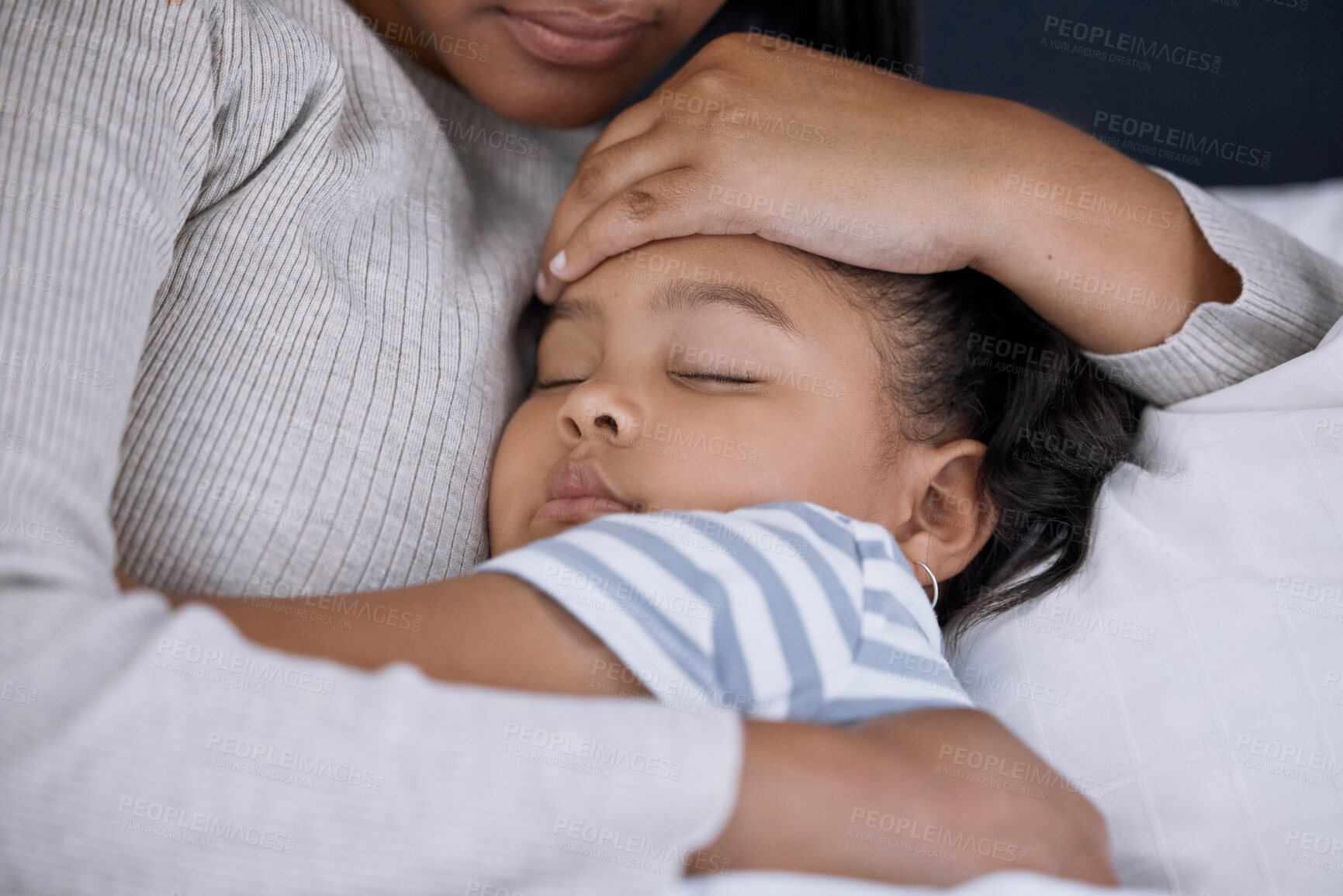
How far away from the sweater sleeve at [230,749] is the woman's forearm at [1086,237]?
72 centimetres

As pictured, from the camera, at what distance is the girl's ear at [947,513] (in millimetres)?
1127

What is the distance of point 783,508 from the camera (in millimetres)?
842

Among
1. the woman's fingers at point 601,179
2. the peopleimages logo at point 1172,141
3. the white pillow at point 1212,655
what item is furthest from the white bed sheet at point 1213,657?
the peopleimages logo at point 1172,141

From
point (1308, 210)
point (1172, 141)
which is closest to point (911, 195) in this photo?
point (1308, 210)

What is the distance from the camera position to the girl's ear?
1127mm

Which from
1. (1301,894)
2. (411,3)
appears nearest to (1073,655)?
(1301,894)

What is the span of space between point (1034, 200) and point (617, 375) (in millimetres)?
513

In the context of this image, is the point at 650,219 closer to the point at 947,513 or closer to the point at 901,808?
the point at 947,513

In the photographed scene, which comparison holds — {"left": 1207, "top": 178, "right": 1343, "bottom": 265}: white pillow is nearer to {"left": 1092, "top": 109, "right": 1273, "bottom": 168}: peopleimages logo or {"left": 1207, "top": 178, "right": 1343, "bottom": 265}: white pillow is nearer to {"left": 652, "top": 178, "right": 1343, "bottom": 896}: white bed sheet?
{"left": 1092, "top": 109, "right": 1273, "bottom": 168}: peopleimages logo

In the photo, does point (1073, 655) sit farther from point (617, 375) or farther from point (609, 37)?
point (609, 37)

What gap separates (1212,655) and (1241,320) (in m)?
0.40

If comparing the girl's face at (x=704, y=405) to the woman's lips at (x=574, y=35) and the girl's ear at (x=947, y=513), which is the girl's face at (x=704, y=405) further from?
the woman's lips at (x=574, y=35)

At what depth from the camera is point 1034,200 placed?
107 centimetres

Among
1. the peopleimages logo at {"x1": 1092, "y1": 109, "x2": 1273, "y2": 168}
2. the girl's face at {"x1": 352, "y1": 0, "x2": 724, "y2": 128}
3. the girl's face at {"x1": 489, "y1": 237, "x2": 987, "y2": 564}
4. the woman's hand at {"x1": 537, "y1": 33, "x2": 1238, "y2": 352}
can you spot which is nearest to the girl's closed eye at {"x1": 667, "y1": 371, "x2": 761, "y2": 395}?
the girl's face at {"x1": 489, "y1": 237, "x2": 987, "y2": 564}
